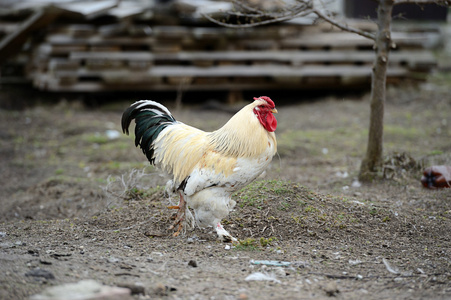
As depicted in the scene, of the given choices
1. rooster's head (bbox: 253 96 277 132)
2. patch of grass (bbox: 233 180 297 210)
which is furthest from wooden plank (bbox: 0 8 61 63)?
rooster's head (bbox: 253 96 277 132)

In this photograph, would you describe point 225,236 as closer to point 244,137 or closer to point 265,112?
point 244,137

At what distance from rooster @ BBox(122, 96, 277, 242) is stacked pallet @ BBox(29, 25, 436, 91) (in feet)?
23.3

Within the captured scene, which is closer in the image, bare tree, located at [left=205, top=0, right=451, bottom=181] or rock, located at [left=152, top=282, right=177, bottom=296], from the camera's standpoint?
rock, located at [left=152, top=282, right=177, bottom=296]

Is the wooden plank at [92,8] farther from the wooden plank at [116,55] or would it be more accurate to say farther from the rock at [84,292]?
the rock at [84,292]

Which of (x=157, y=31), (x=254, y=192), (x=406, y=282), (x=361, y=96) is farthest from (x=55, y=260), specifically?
(x=361, y=96)

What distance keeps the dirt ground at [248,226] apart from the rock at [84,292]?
168 millimetres

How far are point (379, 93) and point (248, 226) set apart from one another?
2.55 metres

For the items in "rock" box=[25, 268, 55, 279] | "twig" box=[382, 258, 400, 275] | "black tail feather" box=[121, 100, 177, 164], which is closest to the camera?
"rock" box=[25, 268, 55, 279]

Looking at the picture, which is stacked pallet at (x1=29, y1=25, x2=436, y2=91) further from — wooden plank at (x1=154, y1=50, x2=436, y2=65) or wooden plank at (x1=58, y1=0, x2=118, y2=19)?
wooden plank at (x1=58, y1=0, x2=118, y2=19)

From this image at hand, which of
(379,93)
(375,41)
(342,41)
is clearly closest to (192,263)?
(379,93)

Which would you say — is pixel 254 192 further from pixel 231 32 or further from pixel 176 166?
pixel 231 32

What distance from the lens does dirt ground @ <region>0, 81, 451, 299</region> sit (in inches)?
143

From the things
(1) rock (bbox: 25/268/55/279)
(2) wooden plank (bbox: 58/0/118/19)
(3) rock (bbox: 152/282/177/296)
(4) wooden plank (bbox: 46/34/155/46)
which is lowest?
(3) rock (bbox: 152/282/177/296)

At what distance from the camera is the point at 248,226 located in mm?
4969
